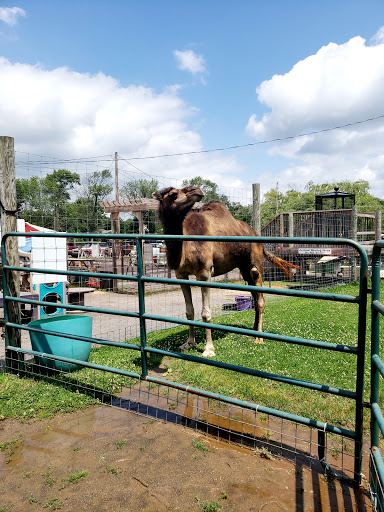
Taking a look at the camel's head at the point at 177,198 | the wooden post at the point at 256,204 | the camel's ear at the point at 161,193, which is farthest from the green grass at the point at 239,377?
the wooden post at the point at 256,204

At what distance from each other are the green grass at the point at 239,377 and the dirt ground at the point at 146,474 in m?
0.46

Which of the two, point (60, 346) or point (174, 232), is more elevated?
point (174, 232)

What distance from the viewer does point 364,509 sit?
2270 mm

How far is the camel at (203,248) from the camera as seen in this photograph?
4.70 m

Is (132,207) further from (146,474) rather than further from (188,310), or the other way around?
(146,474)

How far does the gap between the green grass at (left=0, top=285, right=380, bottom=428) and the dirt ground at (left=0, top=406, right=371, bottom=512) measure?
456 mm

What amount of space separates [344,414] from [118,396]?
2214 mm

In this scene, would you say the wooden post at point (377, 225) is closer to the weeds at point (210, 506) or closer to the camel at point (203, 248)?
the camel at point (203, 248)

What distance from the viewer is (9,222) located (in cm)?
448

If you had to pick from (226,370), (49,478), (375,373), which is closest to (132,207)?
(226,370)

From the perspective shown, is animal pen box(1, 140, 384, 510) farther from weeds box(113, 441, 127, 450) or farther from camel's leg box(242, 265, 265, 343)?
weeds box(113, 441, 127, 450)

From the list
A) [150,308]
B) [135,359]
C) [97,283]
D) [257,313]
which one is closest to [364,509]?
[135,359]

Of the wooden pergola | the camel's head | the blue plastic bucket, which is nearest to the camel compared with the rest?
the camel's head

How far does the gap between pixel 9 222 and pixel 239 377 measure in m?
3.32
